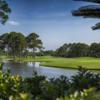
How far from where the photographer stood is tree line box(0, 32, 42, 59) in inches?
3927

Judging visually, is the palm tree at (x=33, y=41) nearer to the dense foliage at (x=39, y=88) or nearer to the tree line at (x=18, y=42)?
the tree line at (x=18, y=42)

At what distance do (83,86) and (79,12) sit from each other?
1201 cm

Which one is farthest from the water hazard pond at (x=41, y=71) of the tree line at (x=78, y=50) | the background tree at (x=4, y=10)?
the tree line at (x=78, y=50)

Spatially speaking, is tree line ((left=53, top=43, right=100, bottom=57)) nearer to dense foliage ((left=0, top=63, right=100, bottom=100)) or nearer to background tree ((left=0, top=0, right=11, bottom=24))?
background tree ((left=0, top=0, right=11, bottom=24))

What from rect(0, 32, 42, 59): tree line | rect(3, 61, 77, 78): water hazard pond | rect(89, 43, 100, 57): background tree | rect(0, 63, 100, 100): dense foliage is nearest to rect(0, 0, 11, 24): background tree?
rect(3, 61, 77, 78): water hazard pond

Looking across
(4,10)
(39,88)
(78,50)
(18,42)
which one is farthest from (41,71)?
(78,50)

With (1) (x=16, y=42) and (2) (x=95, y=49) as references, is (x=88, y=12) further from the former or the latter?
(2) (x=95, y=49)

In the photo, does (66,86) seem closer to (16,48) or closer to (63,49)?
(16,48)

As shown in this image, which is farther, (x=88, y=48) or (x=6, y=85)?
(x=88, y=48)

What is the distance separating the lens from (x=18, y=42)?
338ft

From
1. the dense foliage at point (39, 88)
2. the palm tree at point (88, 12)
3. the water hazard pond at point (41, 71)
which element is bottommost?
the water hazard pond at point (41, 71)

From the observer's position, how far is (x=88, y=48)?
448ft

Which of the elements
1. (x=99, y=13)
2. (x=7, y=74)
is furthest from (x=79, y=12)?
(x=7, y=74)

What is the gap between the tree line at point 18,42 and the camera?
327ft
